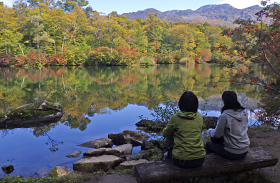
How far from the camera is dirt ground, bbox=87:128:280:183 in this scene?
2.66m

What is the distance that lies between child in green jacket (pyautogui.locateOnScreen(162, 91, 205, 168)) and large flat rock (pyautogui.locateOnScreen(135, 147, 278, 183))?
9cm

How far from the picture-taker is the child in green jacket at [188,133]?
198 centimetres

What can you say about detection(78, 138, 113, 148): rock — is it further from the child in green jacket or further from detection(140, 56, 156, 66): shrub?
detection(140, 56, 156, 66): shrub

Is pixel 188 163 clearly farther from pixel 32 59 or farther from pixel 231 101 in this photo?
pixel 32 59

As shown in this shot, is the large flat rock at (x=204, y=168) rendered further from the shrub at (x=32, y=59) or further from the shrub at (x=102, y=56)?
the shrub at (x=102, y=56)

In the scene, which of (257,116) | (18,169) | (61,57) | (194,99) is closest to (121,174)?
(194,99)

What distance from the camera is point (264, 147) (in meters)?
3.62

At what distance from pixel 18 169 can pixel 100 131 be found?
2260mm

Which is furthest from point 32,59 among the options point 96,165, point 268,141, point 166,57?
point 268,141

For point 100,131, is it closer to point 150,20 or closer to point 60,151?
point 60,151

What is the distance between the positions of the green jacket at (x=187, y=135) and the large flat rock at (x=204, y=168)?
0.14 metres

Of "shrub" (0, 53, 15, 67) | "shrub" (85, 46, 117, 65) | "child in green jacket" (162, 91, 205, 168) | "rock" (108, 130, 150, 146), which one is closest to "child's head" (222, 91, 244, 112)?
"child in green jacket" (162, 91, 205, 168)

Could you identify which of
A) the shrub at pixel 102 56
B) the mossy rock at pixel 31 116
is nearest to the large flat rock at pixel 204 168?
the mossy rock at pixel 31 116

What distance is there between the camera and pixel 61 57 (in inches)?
1104
